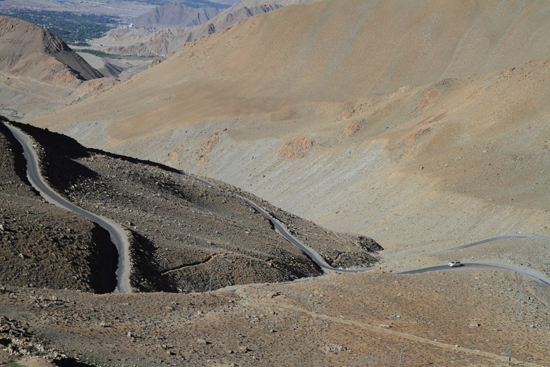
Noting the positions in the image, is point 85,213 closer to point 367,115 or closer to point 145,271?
point 145,271

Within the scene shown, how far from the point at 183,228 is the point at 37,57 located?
473 feet

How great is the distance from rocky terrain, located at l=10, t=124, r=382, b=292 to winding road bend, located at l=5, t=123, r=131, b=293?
522 mm

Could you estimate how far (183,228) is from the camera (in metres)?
40.6

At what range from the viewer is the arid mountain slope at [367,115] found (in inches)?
2291

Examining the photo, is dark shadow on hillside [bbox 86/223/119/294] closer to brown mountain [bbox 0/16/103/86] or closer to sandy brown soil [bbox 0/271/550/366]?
sandy brown soil [bbox 0/271/550/366]

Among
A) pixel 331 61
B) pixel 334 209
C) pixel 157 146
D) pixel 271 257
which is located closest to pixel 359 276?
pixel 271 257

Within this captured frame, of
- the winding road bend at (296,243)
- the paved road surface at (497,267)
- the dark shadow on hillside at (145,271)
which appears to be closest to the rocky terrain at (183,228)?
the dark shadow on hillside at (145,271)

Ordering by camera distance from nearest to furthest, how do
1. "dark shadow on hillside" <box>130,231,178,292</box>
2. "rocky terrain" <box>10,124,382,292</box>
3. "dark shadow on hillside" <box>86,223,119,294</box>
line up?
"dark shadow on hillside" <box>86,223,119,294</box> → "dark shadow on hillside" <box>130,231,178,292</box> → "rocky terrain" <box>10,124,382,292</box>

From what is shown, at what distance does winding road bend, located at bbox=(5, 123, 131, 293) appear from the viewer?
29712 millimetres

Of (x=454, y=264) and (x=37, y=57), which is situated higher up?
(x=37, y=57)

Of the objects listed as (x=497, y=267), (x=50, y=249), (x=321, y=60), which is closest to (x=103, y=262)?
(x=50, y=249)

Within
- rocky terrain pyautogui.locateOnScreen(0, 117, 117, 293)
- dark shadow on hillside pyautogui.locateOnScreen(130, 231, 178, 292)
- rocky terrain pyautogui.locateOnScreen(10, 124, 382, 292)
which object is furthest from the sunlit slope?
rocky terrain pyautogui.locateOnScreen(0, 117, 117, 293)

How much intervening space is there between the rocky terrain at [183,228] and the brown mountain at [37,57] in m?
114

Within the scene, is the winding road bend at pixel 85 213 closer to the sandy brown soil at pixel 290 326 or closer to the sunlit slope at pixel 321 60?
the sandy brown soil at pixel 290 326
